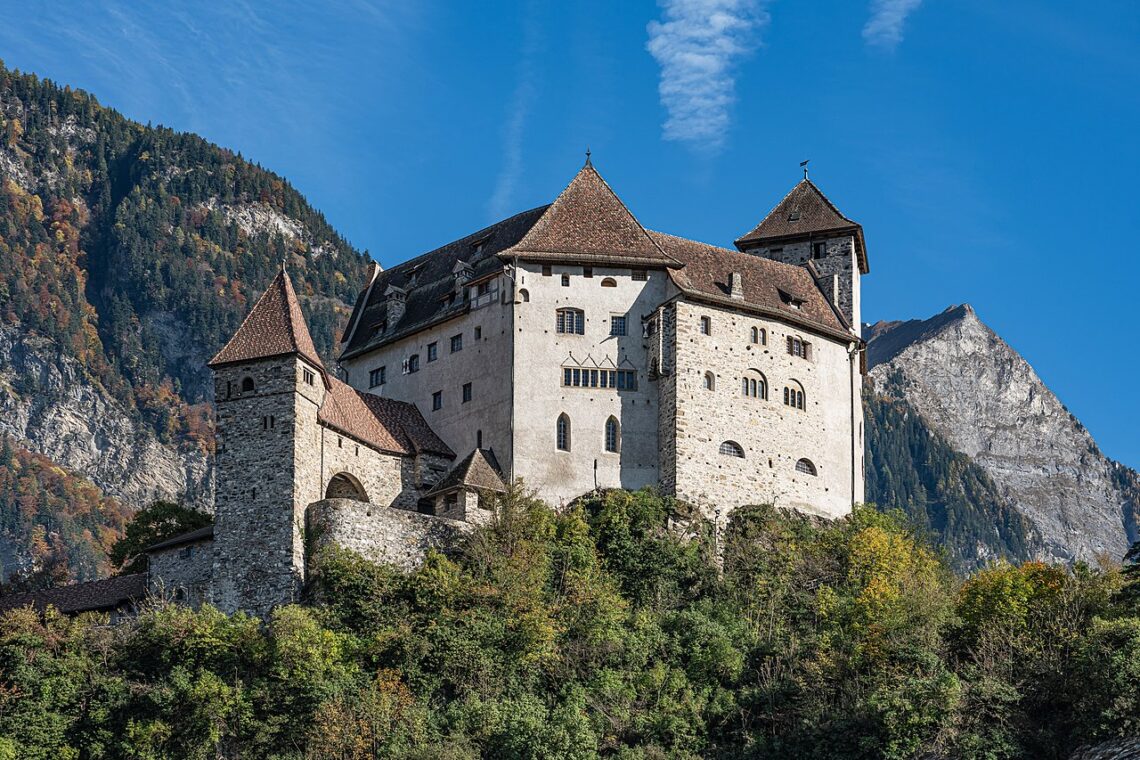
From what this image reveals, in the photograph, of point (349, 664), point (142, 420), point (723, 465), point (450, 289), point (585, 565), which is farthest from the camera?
point (142, 420)

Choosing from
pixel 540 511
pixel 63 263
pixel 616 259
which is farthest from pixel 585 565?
pixel 63 263

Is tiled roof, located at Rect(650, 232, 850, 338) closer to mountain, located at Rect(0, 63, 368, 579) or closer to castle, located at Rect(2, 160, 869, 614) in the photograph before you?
castle, located at Rect(2, 160, 869, 614)

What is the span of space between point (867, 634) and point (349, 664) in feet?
61.1

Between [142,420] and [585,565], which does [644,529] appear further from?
[142,420]

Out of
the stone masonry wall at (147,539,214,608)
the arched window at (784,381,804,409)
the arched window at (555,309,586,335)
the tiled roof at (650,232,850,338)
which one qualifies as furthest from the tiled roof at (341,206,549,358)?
the stone masonry wall at (147,539,214,608)

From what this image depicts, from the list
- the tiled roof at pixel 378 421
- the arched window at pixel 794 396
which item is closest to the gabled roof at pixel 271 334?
the tiled roof at pixel 378 421

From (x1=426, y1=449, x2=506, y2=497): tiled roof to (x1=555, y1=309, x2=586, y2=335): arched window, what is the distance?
262 inches

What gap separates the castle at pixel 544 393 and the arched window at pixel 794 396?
0.24 feet

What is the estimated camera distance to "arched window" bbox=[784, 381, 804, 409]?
271 ft

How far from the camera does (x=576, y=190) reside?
281 ft

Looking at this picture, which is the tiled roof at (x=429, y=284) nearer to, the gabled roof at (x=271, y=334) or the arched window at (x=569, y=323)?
the arched window at (x=569, y=323)

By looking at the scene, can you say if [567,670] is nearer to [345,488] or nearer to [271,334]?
[345,488]

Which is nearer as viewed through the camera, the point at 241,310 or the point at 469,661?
the point at 469,661

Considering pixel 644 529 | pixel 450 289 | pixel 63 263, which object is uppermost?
pixel 63 263
